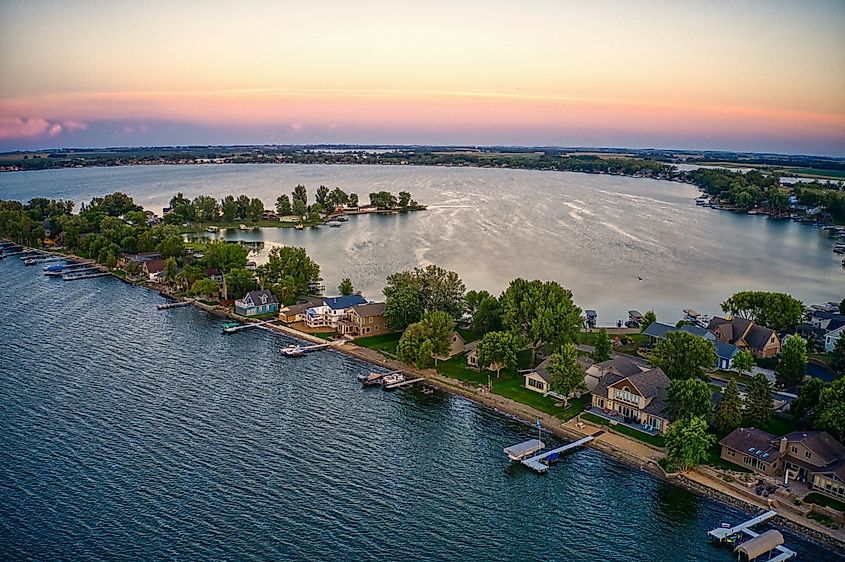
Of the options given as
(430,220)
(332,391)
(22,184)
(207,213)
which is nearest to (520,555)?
(332,391)

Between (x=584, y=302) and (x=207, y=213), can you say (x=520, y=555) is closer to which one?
(x=584, y=302)

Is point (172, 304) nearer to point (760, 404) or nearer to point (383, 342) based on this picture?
point (383, 342)

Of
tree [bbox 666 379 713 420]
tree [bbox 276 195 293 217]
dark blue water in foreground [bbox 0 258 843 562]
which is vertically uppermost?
tree [bbox 276 195 293 217]

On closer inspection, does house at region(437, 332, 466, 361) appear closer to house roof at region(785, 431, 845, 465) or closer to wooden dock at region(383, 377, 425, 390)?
wooden dock at region(383, 377, 425, 390)

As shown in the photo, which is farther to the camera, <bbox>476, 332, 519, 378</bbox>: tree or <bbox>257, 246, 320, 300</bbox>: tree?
<bbox>257, 246, 320, 300</bbox>: tree

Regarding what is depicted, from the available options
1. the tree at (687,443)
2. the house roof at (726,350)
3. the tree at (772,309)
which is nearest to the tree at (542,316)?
the house roof at (726,350)

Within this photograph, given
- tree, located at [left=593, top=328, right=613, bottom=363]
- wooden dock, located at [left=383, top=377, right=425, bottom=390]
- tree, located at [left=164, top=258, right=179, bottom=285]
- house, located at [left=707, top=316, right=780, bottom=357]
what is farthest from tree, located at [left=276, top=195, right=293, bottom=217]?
house, located at [left=707, top=316, right=780, bottom=357]
